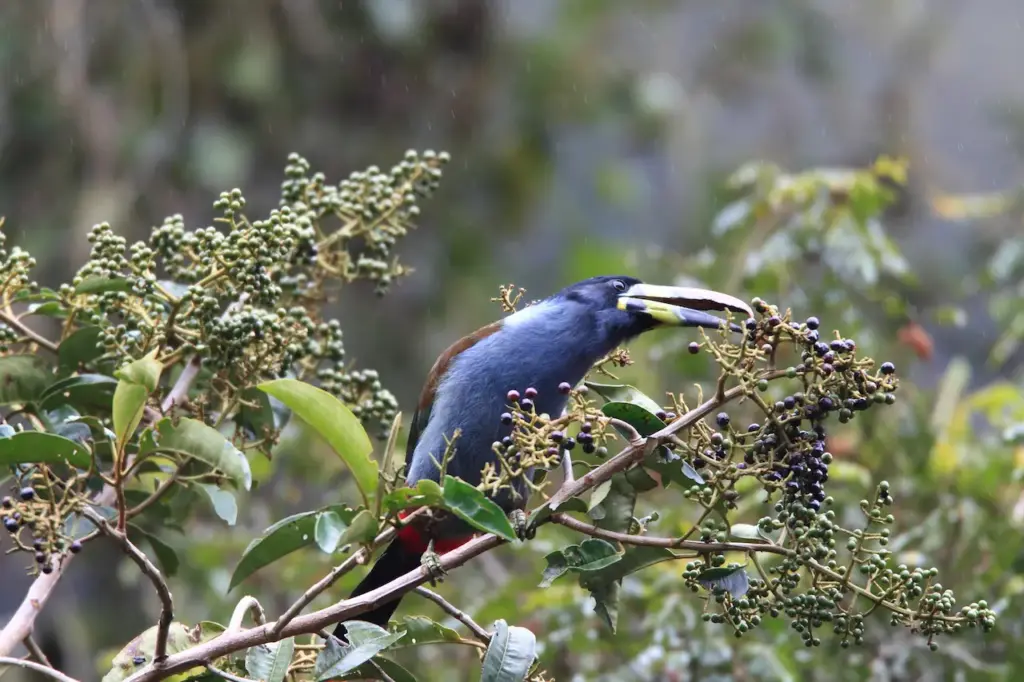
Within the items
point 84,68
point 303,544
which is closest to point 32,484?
point 303,544

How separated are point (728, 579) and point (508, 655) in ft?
1.04

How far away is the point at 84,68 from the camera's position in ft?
21.2

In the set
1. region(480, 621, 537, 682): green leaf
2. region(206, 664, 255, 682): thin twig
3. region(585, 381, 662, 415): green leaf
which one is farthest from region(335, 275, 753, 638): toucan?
region(206, 664, 255, 682): thin twig

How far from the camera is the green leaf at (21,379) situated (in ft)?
7.00

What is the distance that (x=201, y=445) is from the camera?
5.83 feet

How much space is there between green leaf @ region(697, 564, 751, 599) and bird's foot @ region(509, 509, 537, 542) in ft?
0.78

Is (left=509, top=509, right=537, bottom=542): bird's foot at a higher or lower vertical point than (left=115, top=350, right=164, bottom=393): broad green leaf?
lower

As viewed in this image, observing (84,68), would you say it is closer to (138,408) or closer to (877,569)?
(138,408)

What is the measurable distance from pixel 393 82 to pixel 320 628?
5.94m

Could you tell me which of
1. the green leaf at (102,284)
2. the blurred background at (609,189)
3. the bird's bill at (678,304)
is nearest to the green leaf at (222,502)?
the green leaf at (102,284)

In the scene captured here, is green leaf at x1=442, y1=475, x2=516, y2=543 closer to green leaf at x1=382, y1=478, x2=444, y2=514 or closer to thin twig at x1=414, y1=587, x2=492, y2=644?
green leaf at x1=382, y1=478, x2=444, y2=514

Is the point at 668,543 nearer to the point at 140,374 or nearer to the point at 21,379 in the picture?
the point at 140,374

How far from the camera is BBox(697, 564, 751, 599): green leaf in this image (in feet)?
5.69

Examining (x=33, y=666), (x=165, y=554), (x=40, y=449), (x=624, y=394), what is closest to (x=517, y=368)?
(x=624, y=394)
